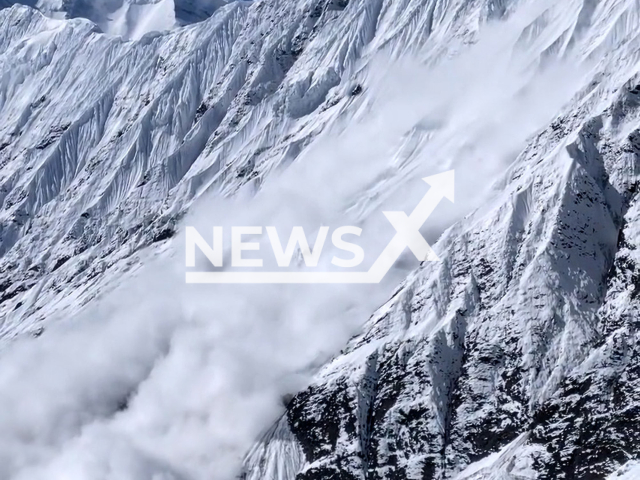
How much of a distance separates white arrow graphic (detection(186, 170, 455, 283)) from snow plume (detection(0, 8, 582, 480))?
72.0 inches

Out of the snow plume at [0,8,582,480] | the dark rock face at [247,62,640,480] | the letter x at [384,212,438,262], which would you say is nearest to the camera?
the dark rock face at [247,62,640,480]

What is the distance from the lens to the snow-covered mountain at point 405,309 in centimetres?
10919

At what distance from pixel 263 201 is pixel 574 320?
7990 cm

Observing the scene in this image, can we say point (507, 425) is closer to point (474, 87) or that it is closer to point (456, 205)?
point (456, 205)

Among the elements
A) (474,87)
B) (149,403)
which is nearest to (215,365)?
(149,403)

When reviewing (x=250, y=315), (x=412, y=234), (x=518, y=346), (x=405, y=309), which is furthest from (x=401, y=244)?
(x=518, y=346)

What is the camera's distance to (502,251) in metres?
119

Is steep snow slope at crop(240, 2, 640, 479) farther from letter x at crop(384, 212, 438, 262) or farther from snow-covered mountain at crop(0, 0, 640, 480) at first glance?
letter x at crop(384, 212, 438, 262)

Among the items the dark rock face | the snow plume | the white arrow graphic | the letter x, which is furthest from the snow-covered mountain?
the white arrow graphic

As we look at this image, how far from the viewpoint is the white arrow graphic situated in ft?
454

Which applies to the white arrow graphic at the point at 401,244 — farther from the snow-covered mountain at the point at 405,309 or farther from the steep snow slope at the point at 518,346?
the steep snow slope at the point at 518,346

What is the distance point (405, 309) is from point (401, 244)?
18.7 m

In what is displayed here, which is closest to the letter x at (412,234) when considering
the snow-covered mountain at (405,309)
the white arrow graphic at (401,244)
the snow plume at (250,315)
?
the white arrow graphic at (401,244)

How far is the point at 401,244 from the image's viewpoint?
13988 cm
